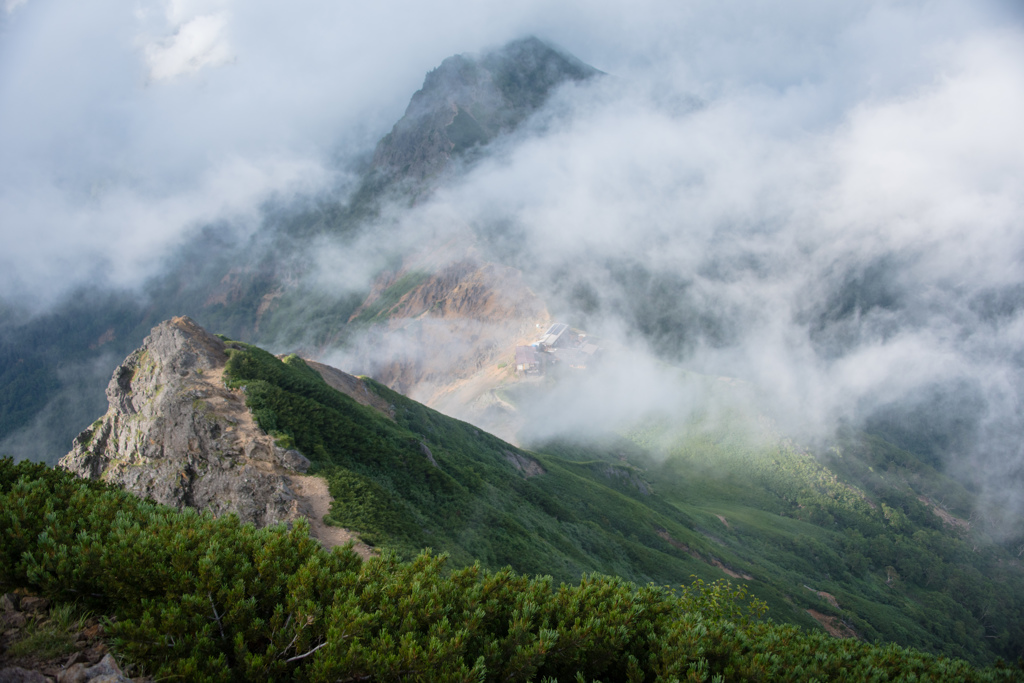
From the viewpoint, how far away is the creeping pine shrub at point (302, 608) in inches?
297

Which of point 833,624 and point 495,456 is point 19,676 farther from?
point 833,624

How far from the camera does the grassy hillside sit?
29578 mm

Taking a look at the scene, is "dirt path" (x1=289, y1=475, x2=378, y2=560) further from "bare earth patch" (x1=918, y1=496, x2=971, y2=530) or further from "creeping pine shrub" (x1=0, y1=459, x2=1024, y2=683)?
"bare earth patch" (x1=918, y1=496, x2=971, y2=530)

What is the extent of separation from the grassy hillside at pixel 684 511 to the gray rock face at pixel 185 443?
191cm

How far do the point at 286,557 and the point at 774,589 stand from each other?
66.3 metres

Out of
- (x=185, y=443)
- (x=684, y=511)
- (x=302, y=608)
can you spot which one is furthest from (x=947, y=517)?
(x=302, y=608)

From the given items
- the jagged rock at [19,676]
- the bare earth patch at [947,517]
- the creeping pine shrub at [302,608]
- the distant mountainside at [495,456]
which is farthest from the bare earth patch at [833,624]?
the bare earth patch at [947,517]

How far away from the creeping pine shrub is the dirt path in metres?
10.3

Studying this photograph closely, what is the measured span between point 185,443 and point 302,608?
2196 centimetres

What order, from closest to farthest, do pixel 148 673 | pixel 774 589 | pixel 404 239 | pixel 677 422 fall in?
pixel 148 673
pixel 774 589
pixel 677 422
pixel 404 239

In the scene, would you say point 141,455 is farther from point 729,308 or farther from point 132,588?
point 729,308

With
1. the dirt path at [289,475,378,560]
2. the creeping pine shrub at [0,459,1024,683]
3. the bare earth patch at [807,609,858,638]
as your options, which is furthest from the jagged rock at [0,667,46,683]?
the bare earth patch at [807,609,858,638]

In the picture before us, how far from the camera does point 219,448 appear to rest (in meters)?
24.6


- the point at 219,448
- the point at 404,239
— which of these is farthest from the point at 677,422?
the point at 404,239
